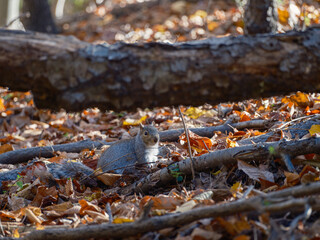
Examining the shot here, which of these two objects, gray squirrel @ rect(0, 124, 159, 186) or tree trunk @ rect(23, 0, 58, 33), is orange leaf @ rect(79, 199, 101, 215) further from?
tree trunk @ rect(23, 0, 58, 33)

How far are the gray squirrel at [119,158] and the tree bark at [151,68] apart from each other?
5.00 feet

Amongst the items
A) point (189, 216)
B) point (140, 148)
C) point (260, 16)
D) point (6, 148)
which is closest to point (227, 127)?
point (140, 148)

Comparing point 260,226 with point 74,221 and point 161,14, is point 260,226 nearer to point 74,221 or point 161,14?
point 74,221

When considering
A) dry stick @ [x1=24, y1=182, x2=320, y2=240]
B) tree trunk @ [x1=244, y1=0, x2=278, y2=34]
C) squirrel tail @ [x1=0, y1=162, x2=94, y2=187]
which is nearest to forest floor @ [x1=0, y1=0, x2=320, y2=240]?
dry stick @ [x1=24, y1=182, x2=320, y2=240]

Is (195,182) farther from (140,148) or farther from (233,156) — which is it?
(140,148)

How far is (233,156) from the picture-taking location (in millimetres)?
2895

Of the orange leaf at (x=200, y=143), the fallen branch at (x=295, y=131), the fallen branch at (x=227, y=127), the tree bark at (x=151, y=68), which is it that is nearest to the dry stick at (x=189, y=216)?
the tree bark at (x=151, y=68)

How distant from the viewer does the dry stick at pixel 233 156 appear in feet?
8.93

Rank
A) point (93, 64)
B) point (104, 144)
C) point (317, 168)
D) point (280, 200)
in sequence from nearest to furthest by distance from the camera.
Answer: point (280, 200) → point (93, 64) → point (317, 168) → point (104, 144)

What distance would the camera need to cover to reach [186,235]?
211 cm

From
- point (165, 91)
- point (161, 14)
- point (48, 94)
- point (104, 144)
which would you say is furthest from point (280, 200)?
point (161, 14)

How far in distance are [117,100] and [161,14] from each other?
31.9ft

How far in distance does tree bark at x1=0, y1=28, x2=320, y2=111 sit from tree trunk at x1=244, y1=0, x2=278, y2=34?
344 centimetres

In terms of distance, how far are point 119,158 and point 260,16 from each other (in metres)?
3.19
